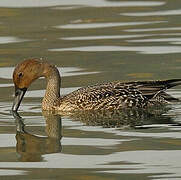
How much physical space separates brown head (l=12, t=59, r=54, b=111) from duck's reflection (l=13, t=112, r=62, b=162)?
0.62 meters

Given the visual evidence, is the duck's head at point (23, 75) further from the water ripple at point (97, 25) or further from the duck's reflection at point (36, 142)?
the water ripple at point (97, 25)

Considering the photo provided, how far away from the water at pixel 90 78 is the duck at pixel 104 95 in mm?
189

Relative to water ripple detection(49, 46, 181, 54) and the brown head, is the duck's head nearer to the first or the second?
the brown head

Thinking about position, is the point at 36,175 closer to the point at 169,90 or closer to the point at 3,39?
the point at 169,90

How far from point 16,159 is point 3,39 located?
728cm

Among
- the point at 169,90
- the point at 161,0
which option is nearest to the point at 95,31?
the point at 161,0

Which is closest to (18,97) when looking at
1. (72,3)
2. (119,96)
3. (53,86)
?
(53,86)

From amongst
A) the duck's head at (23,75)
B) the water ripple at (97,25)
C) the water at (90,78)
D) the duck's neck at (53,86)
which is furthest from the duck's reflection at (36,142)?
the water ripple at (97,25)

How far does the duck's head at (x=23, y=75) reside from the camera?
14.0 meters

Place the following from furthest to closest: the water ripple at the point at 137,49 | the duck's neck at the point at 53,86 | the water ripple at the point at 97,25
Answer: the water ripple at the point at 97,25
the water ripple at the point at 137,49
the duck's neck at the point at 53,86

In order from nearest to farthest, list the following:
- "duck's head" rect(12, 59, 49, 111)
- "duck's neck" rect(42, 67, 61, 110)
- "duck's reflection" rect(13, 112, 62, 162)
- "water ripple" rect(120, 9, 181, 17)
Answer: "duck's reflection" rect(13, 112, 62, 162) < "duck's head" rect(12, 59, 49, 111) < "duck's neck" rect(42, 67, 61, 110) < "water ripple" rect(120, 9, 181, 17)

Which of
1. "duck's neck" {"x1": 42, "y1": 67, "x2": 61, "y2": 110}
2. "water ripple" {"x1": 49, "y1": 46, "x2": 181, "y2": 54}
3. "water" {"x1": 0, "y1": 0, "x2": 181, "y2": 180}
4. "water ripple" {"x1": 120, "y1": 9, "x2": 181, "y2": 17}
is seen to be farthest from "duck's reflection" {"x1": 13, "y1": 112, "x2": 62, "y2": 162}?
"water ripple" {"x1": 120, "y1": 9, "x2": 181, "y2": 17}

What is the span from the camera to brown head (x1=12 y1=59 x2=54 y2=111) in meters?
14.0

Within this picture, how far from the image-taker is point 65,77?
15.7 meters
